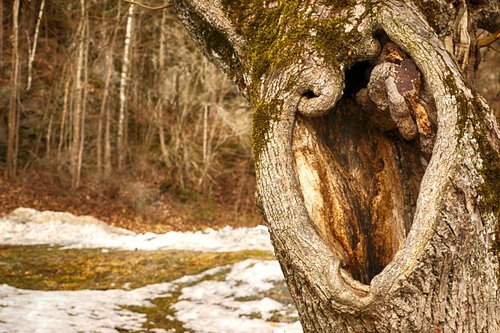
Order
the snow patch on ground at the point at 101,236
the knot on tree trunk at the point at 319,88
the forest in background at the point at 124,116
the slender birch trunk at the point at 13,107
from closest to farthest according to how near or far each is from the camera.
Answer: the knot on tree trunk at the point at 319,88 < the snow patch on ground at the point at 101,236 < the slender birch trunk at the point at 13,107 < the forest in background at the point at 124,116

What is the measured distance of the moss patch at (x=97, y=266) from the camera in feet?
23.0

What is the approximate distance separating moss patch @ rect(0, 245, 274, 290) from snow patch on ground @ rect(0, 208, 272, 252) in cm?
62

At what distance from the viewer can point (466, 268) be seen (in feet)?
9.03

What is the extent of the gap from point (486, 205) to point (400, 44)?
101 centimetres

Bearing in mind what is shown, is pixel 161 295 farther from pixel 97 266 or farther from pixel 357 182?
pixel 357 182

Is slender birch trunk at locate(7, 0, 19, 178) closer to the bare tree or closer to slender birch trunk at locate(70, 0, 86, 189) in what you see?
the bare tree

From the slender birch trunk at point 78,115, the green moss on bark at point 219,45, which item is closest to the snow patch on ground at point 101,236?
the slender birch trunk at point 78,115

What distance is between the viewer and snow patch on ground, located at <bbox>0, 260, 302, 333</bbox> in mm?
5340

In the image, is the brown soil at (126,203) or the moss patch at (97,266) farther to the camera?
the brown soil at (126,203)

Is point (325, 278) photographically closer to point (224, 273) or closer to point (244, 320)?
point (244, 320)

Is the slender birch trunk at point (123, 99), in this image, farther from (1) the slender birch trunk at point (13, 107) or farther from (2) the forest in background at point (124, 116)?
(1) the slender birch trunk at point (13, 107)

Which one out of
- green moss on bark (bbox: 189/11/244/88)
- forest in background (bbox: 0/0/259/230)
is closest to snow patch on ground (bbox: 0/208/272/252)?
forest in background (bbox: 0/0/259/230)

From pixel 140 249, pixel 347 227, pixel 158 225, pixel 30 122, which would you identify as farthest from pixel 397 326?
pixel 30 122

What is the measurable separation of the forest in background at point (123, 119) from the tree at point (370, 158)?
11675 millimetres
